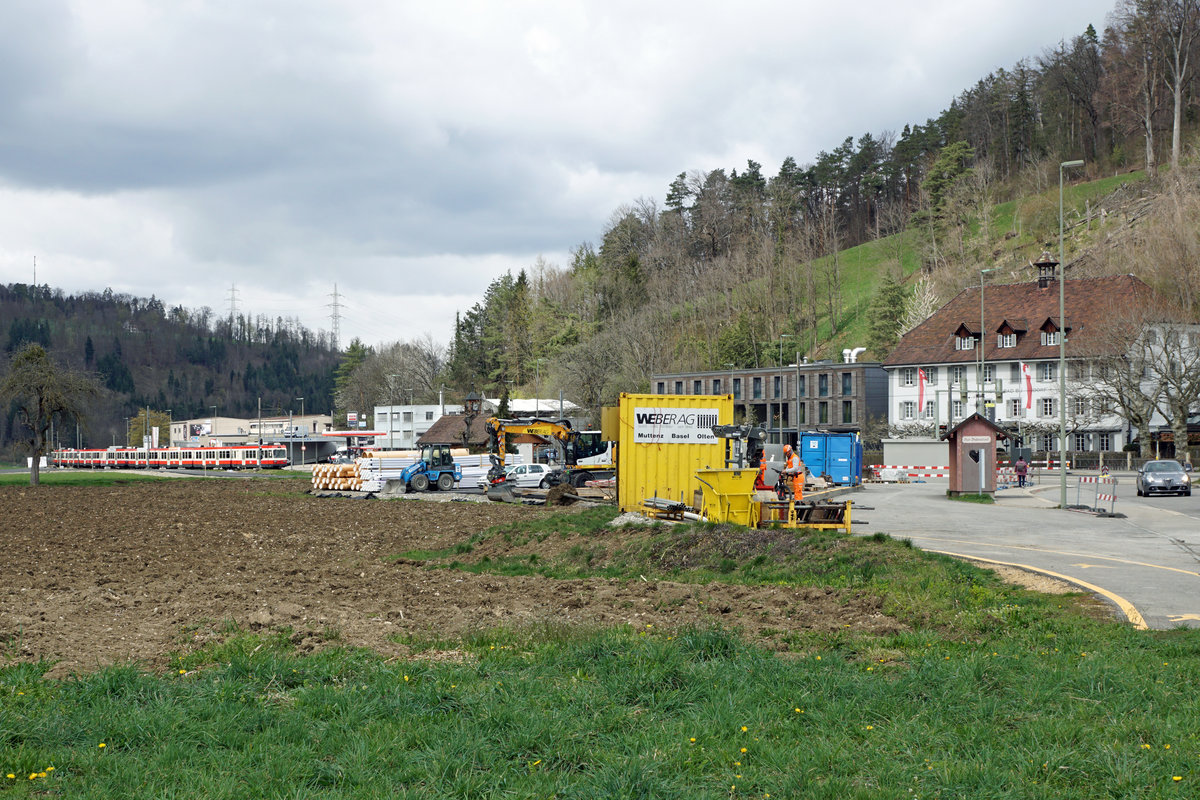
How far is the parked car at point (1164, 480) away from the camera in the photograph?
3659 centimetres

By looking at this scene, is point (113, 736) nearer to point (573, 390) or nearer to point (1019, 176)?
point (573, 390)

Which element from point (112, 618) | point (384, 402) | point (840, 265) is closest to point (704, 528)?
point (112, 618)

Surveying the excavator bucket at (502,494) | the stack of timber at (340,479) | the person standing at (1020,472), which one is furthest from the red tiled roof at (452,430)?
the person standing at (1020,472)

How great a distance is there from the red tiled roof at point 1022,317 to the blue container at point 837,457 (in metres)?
27.4

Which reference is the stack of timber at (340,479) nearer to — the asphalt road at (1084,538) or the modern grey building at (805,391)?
the asphalt road at (1084,538)

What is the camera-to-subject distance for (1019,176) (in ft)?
368

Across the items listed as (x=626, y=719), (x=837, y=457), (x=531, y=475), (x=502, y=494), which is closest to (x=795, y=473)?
(x=626, y=719)

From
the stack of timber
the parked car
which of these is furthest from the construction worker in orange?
the stack of timber

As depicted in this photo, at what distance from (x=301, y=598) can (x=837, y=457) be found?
36.4 metres

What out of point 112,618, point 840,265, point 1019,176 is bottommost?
point 112,618

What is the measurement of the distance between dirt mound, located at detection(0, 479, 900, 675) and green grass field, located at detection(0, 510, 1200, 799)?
0.78 metres

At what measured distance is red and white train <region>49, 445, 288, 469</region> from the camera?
310 feet

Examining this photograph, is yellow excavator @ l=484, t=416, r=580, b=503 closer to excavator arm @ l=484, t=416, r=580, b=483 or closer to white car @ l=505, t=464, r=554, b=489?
excavator arm @ l=484, t=416, r=580, b=483

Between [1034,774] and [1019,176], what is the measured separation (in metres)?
120
